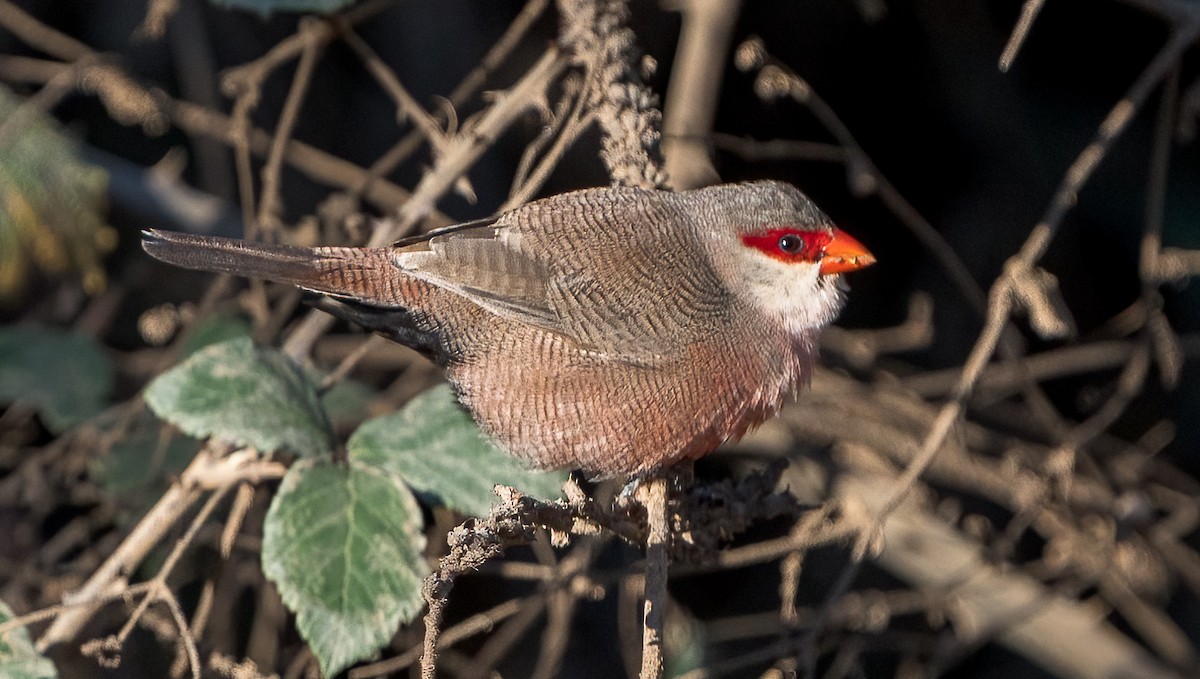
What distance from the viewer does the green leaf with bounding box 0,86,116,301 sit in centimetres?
300

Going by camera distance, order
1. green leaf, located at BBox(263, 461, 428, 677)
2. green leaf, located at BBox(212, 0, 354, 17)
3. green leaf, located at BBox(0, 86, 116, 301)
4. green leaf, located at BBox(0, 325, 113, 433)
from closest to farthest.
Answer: green leaf, located at BBox(263, 461, 428, 677), green leaf, located at BBox(212, 0, 354, 17), green leaf, located at BBox(0, 86, 116, 301), green leaf, located at BBox(0, 325, 113, 433)

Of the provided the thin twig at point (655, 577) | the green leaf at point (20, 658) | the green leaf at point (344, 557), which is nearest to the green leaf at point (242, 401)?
the green leaf at point (344, 557)

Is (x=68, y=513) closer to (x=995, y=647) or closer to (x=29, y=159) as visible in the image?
(x=29, y=159)

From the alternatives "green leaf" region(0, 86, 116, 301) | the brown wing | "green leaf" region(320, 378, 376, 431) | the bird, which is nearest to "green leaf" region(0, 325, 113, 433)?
"green leaf" region(0, 86, 116, 301)

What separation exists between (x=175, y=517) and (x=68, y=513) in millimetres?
1977

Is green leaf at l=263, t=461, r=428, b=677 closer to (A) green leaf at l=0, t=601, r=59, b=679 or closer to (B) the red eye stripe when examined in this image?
(A) green leaf at l=0, t=601, r=59, b=679

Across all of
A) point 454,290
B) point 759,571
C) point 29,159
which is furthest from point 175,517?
point 759,571

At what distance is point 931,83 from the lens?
14.9ft

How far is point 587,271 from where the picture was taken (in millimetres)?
2396

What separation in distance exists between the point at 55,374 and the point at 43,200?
0.50 metres

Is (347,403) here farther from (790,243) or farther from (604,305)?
(790,243)

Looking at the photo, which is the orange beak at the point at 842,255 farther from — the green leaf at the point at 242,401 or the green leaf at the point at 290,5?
the green leaf at the point at 290,5

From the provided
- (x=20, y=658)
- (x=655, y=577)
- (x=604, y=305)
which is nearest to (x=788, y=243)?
(x=604, y=305)

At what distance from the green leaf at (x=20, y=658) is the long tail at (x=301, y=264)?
77 centimetres
